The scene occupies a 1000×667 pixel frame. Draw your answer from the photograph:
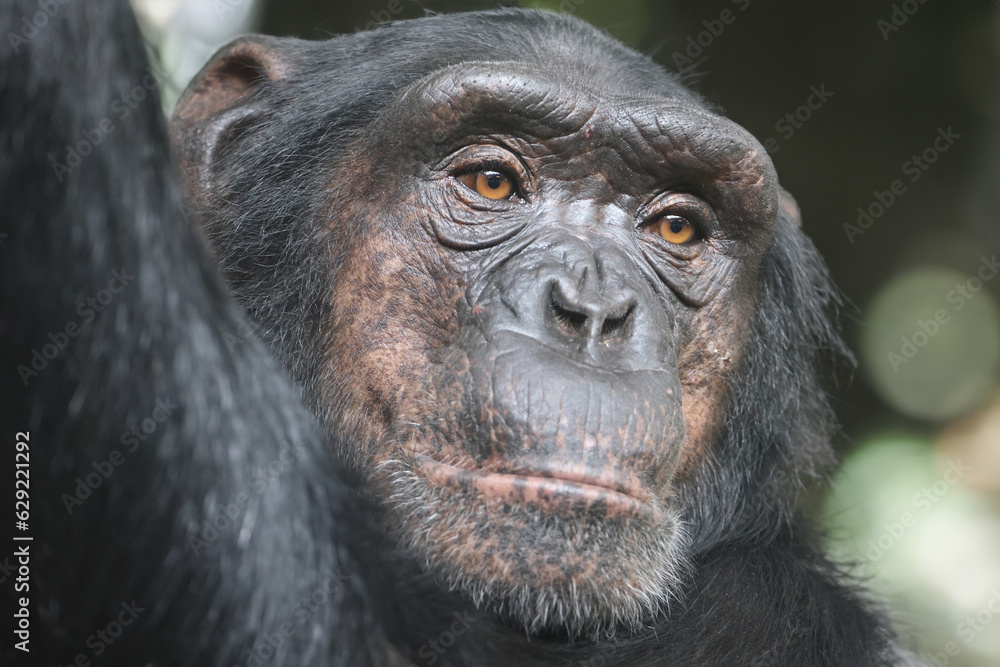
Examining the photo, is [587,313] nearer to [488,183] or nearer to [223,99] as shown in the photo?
[488,183]

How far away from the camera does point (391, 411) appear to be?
128 inches

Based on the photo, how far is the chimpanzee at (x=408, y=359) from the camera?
1.99 m

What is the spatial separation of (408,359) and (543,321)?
503mm

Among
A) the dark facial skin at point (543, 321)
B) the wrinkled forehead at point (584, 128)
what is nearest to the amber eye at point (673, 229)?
the dark facial skin at point (543, 321)

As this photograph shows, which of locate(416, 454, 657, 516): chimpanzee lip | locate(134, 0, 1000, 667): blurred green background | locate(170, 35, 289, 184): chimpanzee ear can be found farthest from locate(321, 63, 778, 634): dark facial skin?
locate(134, 0, 1000, 667): blurred green background

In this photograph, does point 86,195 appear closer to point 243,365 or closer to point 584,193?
point 243,365

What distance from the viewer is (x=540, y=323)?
3127mm

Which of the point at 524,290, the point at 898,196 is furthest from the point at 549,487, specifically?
the point at 898,196

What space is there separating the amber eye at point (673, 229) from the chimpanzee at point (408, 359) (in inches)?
0.5

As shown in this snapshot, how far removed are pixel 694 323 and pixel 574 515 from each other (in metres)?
1.20

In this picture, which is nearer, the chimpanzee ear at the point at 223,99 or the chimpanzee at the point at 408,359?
the chimpanzee at the point at 408,359

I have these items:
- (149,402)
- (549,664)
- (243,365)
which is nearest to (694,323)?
(549,664)

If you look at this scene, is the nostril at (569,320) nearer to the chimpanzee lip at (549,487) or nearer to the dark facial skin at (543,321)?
the dark facial skin at (543,321)

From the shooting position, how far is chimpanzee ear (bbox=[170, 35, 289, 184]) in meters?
3.99
